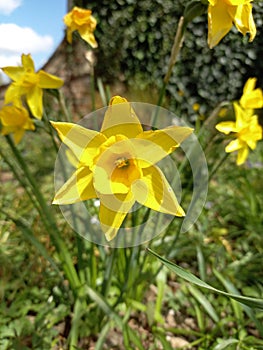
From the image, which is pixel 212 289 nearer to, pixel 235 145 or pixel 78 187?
pixel 78 187


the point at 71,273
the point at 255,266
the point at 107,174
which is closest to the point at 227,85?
the point at 255,266

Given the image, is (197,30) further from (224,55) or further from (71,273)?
(71,273)

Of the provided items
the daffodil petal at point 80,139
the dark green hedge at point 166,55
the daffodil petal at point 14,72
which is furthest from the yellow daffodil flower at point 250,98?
the dark green hedge at point 166,55

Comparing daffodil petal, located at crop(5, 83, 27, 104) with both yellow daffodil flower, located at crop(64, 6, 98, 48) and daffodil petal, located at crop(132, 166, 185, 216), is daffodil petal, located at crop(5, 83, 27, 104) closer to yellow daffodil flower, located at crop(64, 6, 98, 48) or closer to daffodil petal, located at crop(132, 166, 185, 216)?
yellow daffodil flower, located at crop(64, 6, 98, 48)

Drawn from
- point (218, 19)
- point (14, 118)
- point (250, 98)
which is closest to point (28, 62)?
point (14, 118)

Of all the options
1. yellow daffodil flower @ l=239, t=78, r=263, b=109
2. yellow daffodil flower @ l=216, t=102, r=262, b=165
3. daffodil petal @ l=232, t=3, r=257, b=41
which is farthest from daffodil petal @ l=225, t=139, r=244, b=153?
daffodil petal @ l=232, t=3, r=257, b=41

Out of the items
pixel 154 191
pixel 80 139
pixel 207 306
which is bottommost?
pixel 207 306
